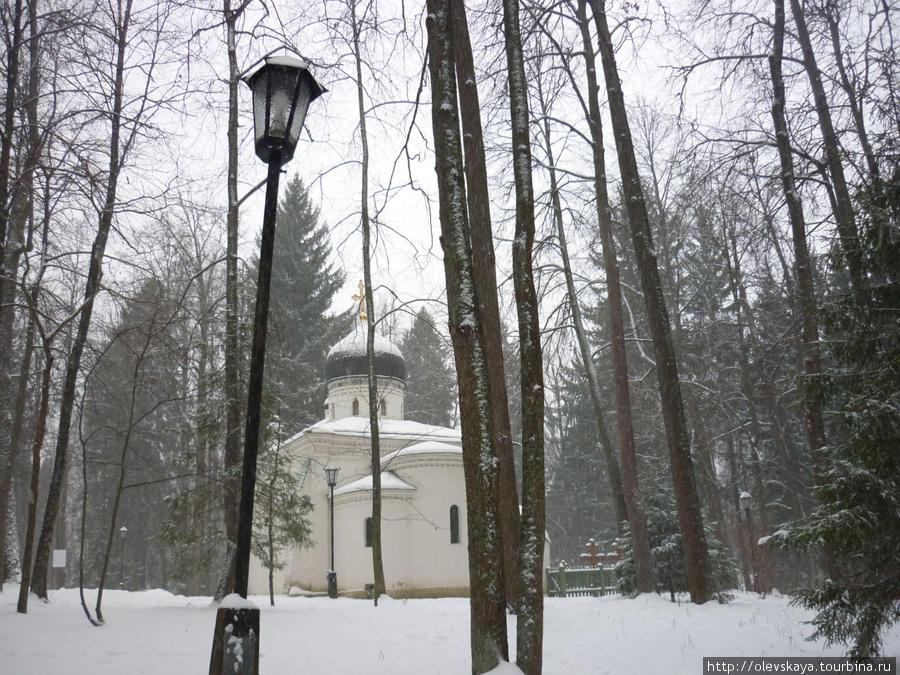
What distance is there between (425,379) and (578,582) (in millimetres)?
20837

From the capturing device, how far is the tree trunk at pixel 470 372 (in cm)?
506

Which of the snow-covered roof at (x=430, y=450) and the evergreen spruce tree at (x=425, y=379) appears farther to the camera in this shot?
the evergreen spruce tree at (x=425, y=379)

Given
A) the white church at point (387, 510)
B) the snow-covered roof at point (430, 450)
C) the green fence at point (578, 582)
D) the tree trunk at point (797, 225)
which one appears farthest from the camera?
the snow-covered roof at point (430, 450)

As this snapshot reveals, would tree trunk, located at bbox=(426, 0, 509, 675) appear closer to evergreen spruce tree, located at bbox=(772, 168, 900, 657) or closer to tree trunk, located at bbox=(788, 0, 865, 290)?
evergreen spruce tree, located at bbox=(772, 168, 900, 657)

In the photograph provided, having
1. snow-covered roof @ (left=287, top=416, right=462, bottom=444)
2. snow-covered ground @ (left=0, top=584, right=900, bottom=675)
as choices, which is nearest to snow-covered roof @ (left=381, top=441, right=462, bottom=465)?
snow-covered roof @ (left=287, top=416, right=462, bottom=444)

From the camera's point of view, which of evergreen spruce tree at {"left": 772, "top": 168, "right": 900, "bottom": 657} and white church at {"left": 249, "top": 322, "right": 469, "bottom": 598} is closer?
evergreen spruce tree at {"left": 772, "top": 168, "right": 900, "bottom": 657}

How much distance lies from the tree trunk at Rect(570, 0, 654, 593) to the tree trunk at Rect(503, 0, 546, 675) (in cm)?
650

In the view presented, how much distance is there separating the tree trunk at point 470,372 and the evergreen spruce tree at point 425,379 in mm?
29671

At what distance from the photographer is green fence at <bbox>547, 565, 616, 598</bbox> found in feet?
62.6

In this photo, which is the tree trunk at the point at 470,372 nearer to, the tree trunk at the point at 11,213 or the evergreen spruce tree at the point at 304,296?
the tree trunk at the point at 11,213

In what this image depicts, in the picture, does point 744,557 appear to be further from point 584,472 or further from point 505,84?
point 505,84

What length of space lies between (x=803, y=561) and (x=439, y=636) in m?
22.0

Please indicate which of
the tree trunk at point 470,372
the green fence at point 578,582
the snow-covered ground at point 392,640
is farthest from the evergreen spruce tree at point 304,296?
the tree trunk at point 470,372

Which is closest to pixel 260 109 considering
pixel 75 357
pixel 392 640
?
pixel 392 640
